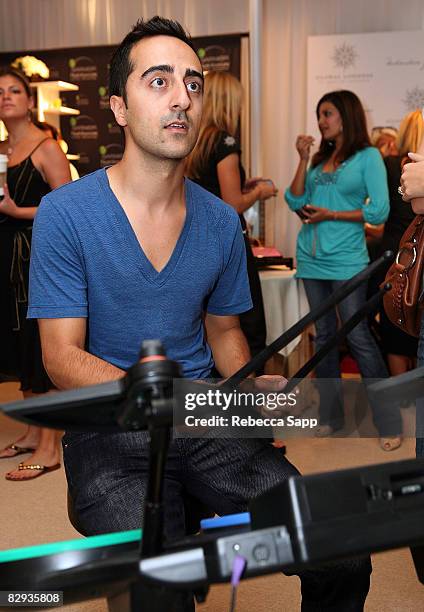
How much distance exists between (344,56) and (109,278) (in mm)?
5663

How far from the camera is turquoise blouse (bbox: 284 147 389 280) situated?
3322mm

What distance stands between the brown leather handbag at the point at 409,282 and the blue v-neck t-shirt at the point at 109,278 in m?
0.45

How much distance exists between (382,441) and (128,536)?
1.35ft

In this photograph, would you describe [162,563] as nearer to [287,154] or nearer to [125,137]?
[125,137]

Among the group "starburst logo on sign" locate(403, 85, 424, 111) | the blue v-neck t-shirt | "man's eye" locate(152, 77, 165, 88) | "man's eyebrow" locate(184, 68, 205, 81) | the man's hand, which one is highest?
"starburst logo on sign" locate(403, 85, 424, 111)

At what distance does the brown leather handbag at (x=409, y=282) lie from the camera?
1.64 m

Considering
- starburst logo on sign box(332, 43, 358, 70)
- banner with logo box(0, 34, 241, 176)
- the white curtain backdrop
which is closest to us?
starburst logo on sign box(332, 43, 358, 70)

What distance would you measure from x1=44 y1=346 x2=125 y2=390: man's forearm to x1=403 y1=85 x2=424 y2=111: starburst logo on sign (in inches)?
221

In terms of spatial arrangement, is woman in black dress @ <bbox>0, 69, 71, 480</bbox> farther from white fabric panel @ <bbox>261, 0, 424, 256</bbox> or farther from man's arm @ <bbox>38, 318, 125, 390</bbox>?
white fabric panel @ <bbox>261, 0, 424, 256</bbox>

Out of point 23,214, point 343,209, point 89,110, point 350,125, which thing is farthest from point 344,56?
point 23,214

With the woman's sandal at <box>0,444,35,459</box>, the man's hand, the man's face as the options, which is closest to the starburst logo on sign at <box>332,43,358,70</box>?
the woman's sandal at <box>0,444,35,459</box>

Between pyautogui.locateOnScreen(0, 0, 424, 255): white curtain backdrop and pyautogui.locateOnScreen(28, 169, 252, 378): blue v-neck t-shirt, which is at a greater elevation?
pyautogui.locateOnScreen(0, 0, 424, 255): white curtain backdrop

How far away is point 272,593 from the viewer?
6.76ft

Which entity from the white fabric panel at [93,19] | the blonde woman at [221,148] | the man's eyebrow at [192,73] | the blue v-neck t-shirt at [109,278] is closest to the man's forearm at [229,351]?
the blue v-neck t-shirt at [109,278]
